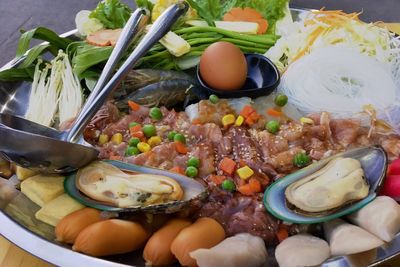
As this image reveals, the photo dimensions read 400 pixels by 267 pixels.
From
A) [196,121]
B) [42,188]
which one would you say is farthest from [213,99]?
[42,188]

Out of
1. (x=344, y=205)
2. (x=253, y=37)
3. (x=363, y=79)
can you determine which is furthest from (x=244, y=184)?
(x=253, y=37)

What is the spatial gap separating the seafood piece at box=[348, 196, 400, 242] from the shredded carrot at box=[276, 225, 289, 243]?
0.19 meters

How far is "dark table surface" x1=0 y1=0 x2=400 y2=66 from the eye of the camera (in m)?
4.53

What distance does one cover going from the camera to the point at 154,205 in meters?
1.49

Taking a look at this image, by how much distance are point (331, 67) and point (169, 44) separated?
2.34 feet

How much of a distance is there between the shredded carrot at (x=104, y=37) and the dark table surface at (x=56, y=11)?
2.13 metres

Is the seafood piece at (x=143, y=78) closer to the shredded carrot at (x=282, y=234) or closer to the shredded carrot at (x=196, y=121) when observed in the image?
the shredded carrot at (x=196, y=121)

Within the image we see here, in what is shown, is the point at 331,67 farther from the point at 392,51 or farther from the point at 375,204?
the point at 375,204

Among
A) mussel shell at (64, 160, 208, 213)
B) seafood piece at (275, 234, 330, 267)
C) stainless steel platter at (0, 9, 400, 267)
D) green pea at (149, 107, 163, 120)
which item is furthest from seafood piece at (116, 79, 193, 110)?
seafood piece at (275, 234, 330, 267)

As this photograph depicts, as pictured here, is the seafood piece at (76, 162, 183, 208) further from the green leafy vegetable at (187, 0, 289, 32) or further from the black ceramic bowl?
the green leafy vegetable at (187, 0, 289, 32)

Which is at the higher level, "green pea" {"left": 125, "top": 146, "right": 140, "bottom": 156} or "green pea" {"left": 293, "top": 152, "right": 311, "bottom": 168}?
"green pea" {"left": 125, "top": 146, "right": 140, "bottom": 156}

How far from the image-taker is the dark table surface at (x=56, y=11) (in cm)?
453

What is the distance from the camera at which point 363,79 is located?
7.08ft

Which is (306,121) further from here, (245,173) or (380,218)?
(380,218)
